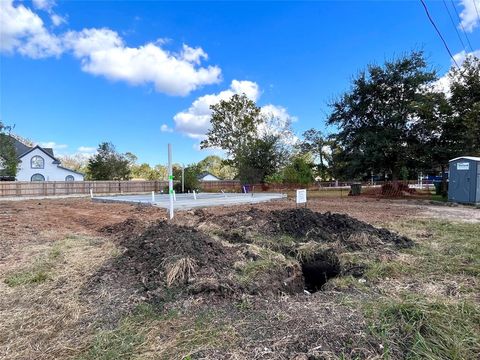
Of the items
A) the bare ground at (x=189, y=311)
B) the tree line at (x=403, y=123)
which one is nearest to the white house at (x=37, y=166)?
the tree line at (x=403, y=123)

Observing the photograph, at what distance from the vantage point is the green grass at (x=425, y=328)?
7.82 ft

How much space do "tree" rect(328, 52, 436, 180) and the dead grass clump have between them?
18299 millimetres

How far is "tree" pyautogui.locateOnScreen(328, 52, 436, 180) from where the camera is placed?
64.9 feet

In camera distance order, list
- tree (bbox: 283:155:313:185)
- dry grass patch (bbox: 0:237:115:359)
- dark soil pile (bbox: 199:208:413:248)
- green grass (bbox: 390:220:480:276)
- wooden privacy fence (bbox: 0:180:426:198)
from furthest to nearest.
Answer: tree (bbox: 283:155:313:185)
wooden privacy fence (bbox: 0:180:426:198)
dark soil pile (bbox: 199:208:413:248)
green grass (bbox: 390:220:480:276)
dry grass patch (bbox: 0:237:115:359)

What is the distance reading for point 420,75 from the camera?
20.0 metres

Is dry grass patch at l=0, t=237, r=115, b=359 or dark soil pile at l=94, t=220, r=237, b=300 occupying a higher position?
dark soil pile at l=94, t=220, r=237, b=300

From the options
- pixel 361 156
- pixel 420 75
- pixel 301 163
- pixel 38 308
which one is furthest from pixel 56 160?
pixel 38 308

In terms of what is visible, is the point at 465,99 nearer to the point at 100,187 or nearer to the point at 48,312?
the point at 48,312

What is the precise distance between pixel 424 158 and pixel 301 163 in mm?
15186

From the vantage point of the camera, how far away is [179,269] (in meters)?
3.94

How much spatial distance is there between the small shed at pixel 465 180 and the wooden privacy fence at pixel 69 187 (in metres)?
27.8

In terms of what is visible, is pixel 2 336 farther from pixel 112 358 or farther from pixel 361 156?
pixel 361 156

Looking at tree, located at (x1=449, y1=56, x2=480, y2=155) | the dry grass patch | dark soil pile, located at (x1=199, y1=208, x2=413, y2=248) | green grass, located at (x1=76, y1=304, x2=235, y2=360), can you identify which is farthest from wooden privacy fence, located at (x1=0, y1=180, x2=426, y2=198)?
green grass, located at (x1=76, y1=304, x2=235, y2=360)

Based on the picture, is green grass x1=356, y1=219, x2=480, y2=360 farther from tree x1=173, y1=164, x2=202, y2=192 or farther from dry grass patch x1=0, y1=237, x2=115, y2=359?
tree x1=173, y1=164, x2=202, y2=192
